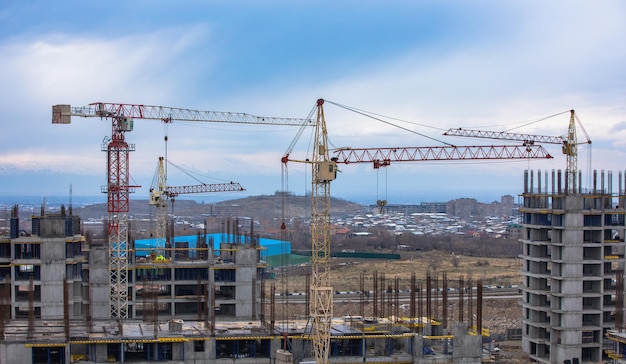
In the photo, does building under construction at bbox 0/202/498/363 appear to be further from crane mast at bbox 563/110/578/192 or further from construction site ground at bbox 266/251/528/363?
crane mast at bbox 563/110/578/192

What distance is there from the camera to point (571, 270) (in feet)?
176

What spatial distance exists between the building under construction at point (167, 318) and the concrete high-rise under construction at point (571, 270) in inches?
202

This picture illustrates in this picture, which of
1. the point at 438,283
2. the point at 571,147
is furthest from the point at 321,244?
the point at 438,283

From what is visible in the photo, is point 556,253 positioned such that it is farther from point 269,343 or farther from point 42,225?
point 42,225

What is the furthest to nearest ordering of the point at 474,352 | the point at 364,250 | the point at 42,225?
1. the point at 364,250
2. the point at 42,225
3. the point at 474,352

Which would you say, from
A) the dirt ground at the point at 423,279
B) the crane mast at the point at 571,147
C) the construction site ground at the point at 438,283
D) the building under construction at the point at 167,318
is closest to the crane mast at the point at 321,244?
the building under construction at the point at 167,318

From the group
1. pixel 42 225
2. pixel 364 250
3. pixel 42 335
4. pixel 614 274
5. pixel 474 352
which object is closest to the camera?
pixel 42 335

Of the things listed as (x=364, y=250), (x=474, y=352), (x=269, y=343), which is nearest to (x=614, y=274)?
(x=474, y=352)

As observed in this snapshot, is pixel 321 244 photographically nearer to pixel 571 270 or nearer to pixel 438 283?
pixel 571 270

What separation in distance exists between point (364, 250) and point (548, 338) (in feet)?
284

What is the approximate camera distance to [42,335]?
145 ft

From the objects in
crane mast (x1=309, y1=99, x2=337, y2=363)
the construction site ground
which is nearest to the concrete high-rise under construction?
the construction site ground

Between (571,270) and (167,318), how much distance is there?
26707mm

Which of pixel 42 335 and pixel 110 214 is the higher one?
pixel 110 214
